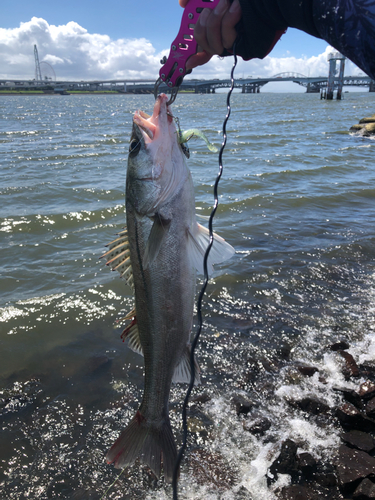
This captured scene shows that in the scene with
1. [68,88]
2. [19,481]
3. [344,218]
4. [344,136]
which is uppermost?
[68,88]

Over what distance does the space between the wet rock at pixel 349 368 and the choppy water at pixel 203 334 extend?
10 centimetres

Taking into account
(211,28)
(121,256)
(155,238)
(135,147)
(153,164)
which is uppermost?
(211,28)

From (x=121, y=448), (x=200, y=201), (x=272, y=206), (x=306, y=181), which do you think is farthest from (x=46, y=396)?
(x=306, y=181)

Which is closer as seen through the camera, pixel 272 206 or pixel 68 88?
pixel 272 206

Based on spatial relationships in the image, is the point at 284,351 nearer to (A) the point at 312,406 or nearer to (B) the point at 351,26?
(A) the point at 312,406

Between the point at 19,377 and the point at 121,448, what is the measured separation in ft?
9.48

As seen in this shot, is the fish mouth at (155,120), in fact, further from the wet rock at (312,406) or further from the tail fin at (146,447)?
the wet rock at (312,406)

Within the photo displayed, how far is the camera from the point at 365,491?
3076 millimetres

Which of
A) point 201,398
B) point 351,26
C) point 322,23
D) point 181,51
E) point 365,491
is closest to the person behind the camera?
point 351,26

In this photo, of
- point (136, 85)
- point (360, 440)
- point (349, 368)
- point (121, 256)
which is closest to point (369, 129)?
point (349, 368)

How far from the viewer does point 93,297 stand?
6723mm

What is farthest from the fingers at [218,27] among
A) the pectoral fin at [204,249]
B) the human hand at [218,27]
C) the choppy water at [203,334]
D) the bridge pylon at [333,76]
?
the bridge pylon at [333,76]

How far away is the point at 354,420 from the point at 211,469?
1.65 meters

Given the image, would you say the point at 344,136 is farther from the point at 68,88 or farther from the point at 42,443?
the point at 68,88
